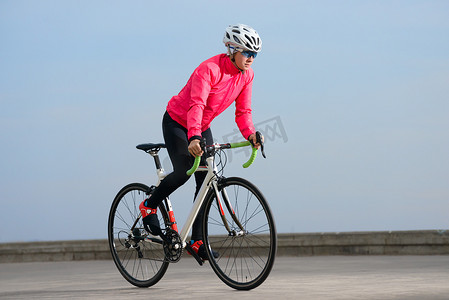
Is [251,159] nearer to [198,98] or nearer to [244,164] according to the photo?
[244,164]

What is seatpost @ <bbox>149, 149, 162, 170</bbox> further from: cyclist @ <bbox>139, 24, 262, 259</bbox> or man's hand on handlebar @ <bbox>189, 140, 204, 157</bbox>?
man's hand on handlebar @ <bbox>189, 140, 204, 157</bbox>

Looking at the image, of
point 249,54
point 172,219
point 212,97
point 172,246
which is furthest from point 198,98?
point 172,246

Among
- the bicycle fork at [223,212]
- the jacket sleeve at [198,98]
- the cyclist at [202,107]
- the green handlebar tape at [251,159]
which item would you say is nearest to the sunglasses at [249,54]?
the cyclist at [202,107]

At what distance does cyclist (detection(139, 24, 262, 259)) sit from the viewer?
579 cm

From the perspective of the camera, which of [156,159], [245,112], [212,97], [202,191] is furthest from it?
[156,159]

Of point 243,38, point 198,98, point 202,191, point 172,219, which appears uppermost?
point 243,38

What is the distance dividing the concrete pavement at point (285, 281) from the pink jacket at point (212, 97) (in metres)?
1.39

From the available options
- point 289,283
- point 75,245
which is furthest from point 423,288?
point 75,245

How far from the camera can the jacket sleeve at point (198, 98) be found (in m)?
5.77

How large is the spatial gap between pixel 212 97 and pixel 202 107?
246mm

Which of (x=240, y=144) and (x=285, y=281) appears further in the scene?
(x=285, y=281)

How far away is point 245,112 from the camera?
6.27 meters

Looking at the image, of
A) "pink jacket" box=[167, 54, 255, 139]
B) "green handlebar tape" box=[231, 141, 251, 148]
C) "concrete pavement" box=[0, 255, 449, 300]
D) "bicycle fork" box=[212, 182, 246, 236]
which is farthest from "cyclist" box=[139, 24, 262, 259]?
"concrete pavement" box=[0, 255, 449, 300]

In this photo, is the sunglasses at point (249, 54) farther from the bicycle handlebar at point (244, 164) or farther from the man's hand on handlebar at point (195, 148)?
the man's hand on handlebar at point (195, 148)
